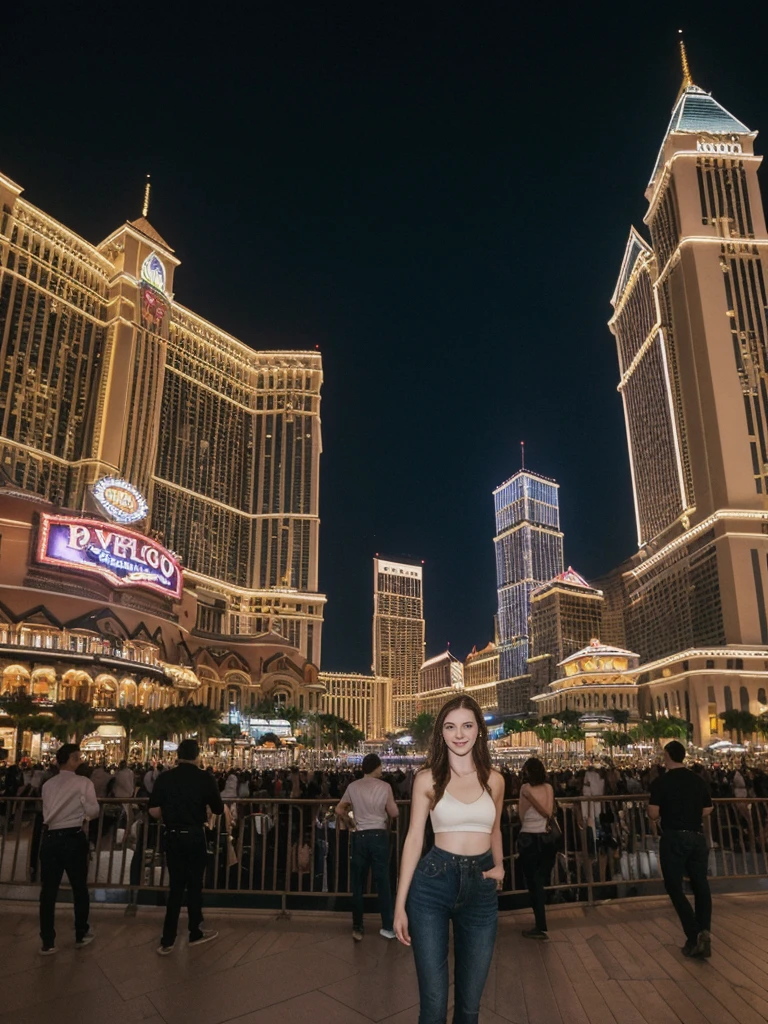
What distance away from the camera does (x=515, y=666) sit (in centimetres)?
17900

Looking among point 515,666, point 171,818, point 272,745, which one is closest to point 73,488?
point 272,745

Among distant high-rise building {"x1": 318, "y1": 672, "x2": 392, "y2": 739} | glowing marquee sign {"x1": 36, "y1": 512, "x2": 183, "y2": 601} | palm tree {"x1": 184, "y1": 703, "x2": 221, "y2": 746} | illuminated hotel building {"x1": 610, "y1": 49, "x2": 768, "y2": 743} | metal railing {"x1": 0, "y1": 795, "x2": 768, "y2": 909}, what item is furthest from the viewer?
distant high-rise building {"x1": 318, "y1": 672, "x2": 392, "y2": 739}

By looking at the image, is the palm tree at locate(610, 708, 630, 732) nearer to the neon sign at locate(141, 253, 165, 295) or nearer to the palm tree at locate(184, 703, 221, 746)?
the palm tree at locate(184, 703, 221, 746)

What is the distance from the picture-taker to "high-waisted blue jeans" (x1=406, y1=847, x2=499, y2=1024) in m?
3.41

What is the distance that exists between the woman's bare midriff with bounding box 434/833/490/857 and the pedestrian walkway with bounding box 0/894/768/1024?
247 centimetres

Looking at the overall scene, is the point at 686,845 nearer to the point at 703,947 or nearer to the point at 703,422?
the point at 703,947

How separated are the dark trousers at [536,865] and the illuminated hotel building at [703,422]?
89066mm

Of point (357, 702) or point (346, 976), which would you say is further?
point (357, 702)

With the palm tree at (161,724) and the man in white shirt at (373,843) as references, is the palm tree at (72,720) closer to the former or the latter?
the palm tree at (161,724)

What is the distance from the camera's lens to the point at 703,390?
326 ft

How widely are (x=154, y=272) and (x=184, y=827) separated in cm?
12574

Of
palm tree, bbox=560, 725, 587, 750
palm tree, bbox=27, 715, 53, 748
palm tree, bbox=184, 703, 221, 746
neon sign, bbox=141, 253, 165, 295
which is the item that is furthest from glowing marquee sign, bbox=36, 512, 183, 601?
neon sign, bbox=141, 253, 165, 295

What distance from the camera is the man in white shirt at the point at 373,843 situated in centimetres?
724

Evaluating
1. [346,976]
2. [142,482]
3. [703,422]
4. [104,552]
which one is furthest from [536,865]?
[142,482]
